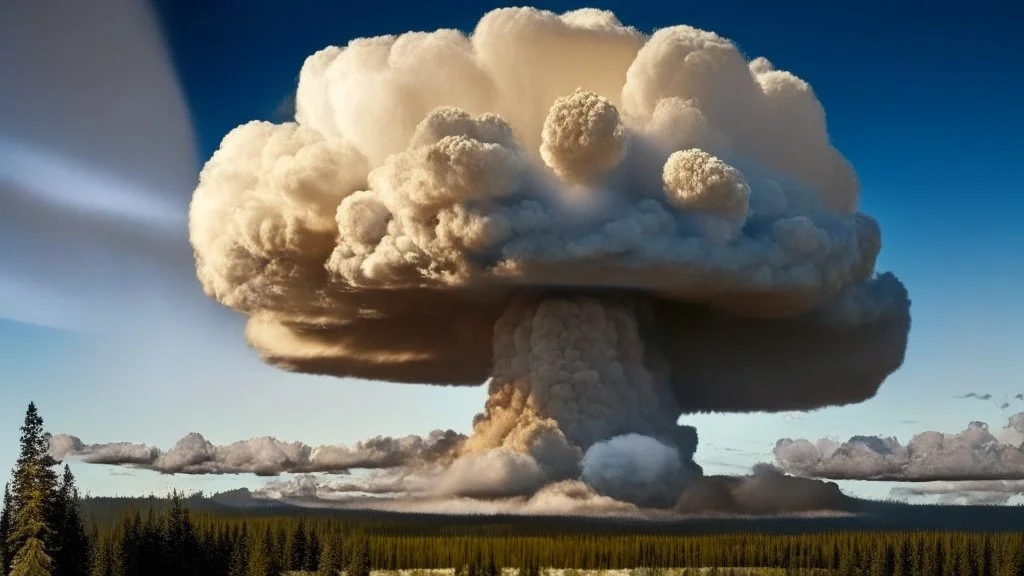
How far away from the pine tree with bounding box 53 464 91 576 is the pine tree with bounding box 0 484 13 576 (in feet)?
18.1

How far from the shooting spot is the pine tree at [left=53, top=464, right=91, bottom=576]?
125 metres

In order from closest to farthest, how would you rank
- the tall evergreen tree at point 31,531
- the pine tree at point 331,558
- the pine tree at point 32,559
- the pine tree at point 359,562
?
1. the pine tree at point 32,559
2. the tall evergreen tree at point 31,531
3. the pine tree at point 331,558
4. the pine tree at point 359,562

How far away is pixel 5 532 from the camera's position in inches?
6280

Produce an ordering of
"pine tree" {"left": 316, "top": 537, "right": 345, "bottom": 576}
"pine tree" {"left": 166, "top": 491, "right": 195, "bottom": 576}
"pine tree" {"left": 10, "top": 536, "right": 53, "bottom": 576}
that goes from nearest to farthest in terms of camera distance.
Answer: "pine tree" {"left": 10, "top": 536, "right": 53, "bottom": 576} < "pine tree" {"left": 166, "top": 491, "right": 195, "bottom": 576} < "pine tree" {"left": 316, "top": 537, "right": 345, "bottom": 576}

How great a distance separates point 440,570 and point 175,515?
166 ft

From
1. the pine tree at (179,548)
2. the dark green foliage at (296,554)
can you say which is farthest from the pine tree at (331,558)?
the pine tree at (179,548)

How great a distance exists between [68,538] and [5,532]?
2982 centimetres

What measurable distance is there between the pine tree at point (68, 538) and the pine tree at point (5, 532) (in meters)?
5.50

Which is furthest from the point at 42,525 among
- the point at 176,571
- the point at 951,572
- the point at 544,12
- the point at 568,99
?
the point at 951,572

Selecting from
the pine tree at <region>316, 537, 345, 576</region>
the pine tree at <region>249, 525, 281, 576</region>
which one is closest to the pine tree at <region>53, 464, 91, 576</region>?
the pine tree at <region>249, 525, 281, 576</region>

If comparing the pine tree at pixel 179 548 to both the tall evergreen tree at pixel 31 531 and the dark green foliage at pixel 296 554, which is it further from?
the tall evergreen tree at pixel 31 531

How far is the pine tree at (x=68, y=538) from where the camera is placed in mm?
125062

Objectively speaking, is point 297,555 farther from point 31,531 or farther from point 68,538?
point 31,531

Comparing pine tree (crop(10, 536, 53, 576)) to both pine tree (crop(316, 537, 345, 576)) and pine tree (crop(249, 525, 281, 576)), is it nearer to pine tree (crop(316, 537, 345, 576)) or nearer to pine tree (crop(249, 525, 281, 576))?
pine tree (crop(249, 525, 281, 576))
